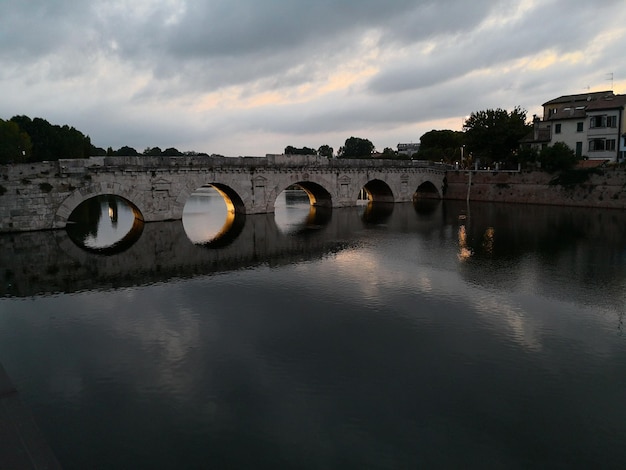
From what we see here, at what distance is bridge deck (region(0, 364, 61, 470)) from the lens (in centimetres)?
945

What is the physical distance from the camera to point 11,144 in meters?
74.1

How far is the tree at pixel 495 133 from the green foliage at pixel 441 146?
72.7ft

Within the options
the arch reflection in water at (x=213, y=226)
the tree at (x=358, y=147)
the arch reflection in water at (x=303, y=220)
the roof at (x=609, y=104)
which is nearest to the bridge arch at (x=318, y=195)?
the arch reflection in water at (x=303, y=220)

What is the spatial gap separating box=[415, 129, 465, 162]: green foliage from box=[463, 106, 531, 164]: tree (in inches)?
873

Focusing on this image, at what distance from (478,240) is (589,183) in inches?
1245

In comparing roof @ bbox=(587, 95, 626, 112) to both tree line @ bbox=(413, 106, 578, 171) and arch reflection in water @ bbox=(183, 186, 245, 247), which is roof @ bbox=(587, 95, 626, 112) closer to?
tree line @ bbox=(413, 106, 578, 171)

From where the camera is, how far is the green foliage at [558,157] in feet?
192

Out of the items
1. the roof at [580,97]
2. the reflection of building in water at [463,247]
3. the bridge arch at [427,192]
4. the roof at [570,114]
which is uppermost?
the roof at [580,97]

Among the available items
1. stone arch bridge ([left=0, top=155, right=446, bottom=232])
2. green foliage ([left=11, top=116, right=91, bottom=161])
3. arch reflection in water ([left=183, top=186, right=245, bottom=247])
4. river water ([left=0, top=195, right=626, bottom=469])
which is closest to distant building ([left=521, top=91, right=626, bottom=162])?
stone arch bridge ([left=0, top=155, right=446, bottom=232])

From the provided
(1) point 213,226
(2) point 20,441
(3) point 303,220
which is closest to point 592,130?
(3) point 303,220

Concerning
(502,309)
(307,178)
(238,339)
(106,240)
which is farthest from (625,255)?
(106,240)

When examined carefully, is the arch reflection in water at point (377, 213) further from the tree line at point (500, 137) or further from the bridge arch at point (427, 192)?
the tree line at point (500, 137)

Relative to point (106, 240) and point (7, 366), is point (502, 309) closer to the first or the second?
point (7, 366)

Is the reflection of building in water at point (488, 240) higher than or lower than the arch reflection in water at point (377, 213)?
lower
